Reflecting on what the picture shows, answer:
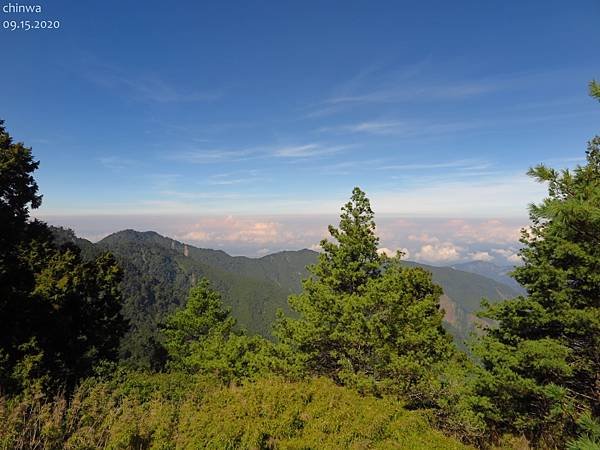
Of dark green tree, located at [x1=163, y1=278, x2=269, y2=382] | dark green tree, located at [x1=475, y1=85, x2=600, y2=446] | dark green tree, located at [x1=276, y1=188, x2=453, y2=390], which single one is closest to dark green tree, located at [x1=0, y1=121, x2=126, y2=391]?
dark green tree, located at [x1=163, y1=278, x2=269, y2=382]

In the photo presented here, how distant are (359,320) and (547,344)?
6963mm

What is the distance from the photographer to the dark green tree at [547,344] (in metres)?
12.2

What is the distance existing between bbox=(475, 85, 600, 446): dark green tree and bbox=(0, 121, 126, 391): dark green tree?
18.2 metres

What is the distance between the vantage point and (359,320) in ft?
43.8

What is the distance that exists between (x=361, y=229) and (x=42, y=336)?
16.2 metres

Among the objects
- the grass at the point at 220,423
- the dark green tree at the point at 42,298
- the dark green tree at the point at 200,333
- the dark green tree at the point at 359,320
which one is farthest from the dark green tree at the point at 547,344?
the dark green tree at the point at 42,298

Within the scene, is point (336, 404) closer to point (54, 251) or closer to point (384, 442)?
point (384, 442)

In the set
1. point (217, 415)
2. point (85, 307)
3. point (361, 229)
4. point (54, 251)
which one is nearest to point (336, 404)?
point (217, 415)

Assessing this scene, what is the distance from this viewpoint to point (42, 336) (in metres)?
16.7

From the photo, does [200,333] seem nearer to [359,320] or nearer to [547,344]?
[359,320]

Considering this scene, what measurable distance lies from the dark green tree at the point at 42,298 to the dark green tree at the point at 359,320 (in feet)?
34.7

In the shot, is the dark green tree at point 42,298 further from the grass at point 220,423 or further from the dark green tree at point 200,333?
the grass at point 220,423

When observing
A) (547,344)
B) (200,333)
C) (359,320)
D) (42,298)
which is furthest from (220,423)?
(200,333)

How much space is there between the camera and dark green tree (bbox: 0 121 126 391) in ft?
47.6
